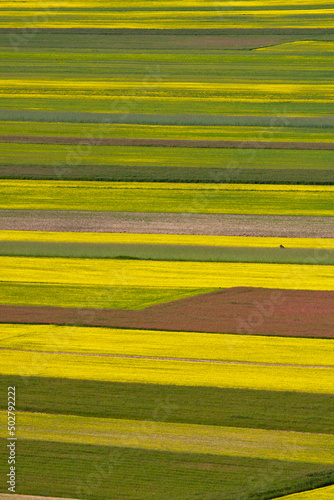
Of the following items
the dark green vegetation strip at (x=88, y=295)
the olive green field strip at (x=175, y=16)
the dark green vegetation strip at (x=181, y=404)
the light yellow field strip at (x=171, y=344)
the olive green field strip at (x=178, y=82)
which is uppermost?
the olive green field strip at (x=175, y=16)

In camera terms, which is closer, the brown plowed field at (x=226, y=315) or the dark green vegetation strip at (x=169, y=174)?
the brown plowed field at (x=226, y=315)

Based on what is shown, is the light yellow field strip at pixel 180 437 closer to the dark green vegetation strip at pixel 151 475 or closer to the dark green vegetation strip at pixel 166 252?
the dark green vegetation strip at pixel 151 475

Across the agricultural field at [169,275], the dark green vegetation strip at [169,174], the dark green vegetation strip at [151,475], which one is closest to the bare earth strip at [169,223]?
the agricultural field at [169,275]

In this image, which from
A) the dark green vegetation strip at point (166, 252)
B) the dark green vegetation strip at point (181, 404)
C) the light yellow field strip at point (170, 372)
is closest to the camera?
the dark green vegetation strip at point (181, 404)

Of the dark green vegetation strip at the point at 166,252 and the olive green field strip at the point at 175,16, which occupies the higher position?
the olive green field strip at the point at 175,16

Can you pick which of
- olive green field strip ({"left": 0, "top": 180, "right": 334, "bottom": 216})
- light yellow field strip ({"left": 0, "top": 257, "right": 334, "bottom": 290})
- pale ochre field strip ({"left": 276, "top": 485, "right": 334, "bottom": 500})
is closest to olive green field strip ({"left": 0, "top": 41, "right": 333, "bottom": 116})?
olive green field strip ({"left": 0, "top": 180, "right": 334, "bottom": 216})

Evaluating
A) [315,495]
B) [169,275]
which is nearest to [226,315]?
[169,275]
